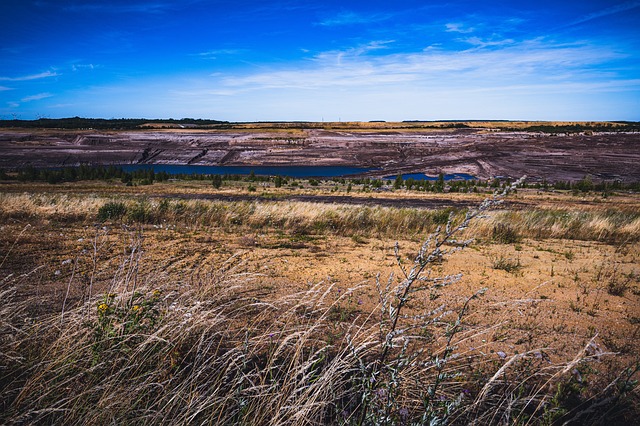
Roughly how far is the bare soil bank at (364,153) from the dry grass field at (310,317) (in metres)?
41.5

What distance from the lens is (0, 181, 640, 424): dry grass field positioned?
2.26 metres

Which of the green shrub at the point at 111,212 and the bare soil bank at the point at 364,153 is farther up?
the bare soil bank at the point at 364,153

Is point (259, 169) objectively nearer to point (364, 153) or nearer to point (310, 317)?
point (364, 153)

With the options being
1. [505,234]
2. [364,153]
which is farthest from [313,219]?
[364,153]

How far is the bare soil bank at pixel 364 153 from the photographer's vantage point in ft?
163

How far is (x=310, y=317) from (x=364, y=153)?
212 feet

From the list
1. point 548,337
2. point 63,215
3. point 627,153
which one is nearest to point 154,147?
point 63,215

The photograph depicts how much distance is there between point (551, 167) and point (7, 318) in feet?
193

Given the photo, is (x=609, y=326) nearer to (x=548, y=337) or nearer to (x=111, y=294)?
(x=548, y=337)

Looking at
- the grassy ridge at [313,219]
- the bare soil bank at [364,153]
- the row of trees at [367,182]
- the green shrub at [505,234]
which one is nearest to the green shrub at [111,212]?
the grassy ridge at [313,219]

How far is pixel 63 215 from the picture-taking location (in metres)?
11.6

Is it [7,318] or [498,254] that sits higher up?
[7,318]

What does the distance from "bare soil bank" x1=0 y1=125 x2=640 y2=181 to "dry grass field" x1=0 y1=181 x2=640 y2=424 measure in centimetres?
4150

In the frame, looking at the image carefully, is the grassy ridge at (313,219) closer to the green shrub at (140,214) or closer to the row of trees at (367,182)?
the green shrub at (140,214)
